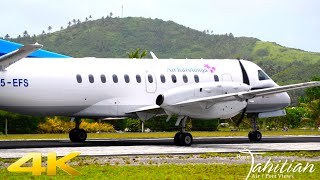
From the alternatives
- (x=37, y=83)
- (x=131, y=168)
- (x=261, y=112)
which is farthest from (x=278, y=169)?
(x=261, y=112)

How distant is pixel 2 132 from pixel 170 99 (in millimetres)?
18603

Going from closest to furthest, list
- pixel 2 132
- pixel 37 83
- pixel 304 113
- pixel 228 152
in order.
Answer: pixel 228 152 → pixel 37 83 → pixel 2 132 → pixel 304 113

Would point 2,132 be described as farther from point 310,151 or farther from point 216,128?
point 310,151

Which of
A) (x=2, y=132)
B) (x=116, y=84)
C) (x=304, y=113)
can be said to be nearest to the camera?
(x=116, y=84)

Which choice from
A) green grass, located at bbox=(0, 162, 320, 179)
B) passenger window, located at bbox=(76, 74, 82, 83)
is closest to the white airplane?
passenger window, located at bbox=(76, 74, 82, 83)

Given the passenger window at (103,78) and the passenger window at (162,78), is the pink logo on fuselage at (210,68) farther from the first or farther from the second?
the passenger window at (103,78)

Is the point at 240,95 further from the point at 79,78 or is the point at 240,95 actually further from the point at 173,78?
the point at 79,78

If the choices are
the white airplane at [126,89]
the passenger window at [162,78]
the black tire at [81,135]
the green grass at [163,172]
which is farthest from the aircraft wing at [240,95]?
the green grass at [163,172]

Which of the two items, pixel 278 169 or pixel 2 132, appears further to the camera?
pixel 2 132

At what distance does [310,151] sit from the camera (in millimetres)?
25047

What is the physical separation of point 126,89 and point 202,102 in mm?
4054

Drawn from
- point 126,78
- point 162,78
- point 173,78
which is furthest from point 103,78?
point 173,78

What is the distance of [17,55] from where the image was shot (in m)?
25.1

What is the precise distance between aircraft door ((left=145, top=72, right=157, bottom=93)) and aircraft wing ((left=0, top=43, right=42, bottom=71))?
23.8 feet
